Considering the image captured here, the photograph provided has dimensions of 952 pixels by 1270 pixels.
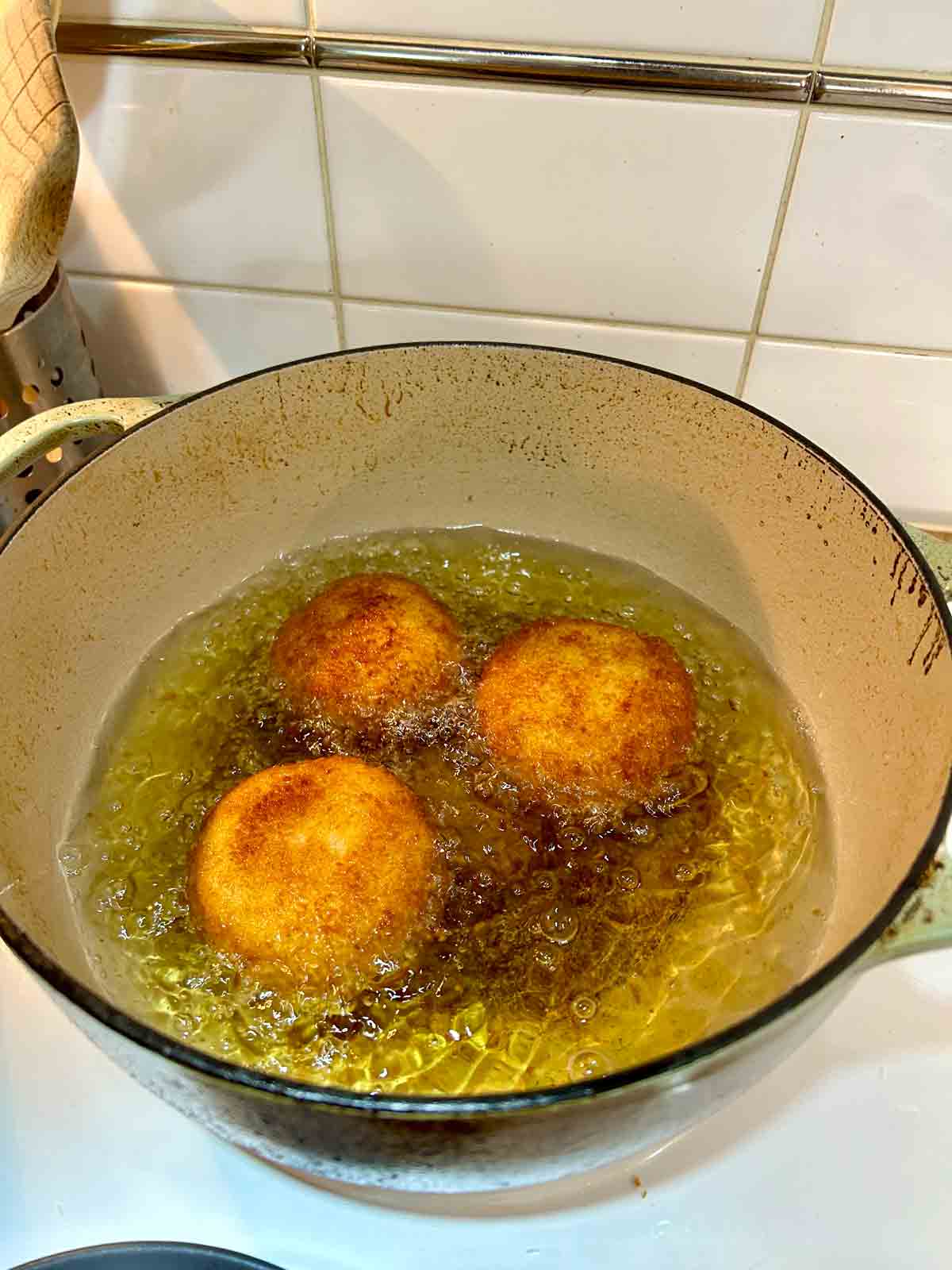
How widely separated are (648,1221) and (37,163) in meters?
0.72

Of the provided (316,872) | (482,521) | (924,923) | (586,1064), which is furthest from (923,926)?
(482,521)

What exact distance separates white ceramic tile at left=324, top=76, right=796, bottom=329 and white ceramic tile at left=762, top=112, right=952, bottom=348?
0.02m

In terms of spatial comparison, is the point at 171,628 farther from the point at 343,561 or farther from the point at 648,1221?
the point at 648,1221

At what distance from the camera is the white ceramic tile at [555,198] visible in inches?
28.6

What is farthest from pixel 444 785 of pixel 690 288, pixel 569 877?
pixel 690 288

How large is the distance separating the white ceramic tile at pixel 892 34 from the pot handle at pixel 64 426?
1.63ft

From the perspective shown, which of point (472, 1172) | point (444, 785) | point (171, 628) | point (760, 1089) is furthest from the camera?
point (171, 628)

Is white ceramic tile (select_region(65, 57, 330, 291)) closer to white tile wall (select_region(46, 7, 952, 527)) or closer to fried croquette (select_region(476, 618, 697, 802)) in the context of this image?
white tile wall (select_region(46, 7, 952, 527))

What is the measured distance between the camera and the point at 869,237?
2.47ft

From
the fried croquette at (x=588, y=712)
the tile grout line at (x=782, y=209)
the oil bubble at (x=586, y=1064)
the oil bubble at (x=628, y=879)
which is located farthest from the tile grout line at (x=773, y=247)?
the oil bubble at (x=586, y=1064)

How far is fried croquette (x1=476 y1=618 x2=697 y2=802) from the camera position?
65cm

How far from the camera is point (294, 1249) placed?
1.61 feet

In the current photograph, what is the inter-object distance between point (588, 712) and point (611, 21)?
0.45 metres

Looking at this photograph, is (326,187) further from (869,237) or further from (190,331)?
(869,237)
